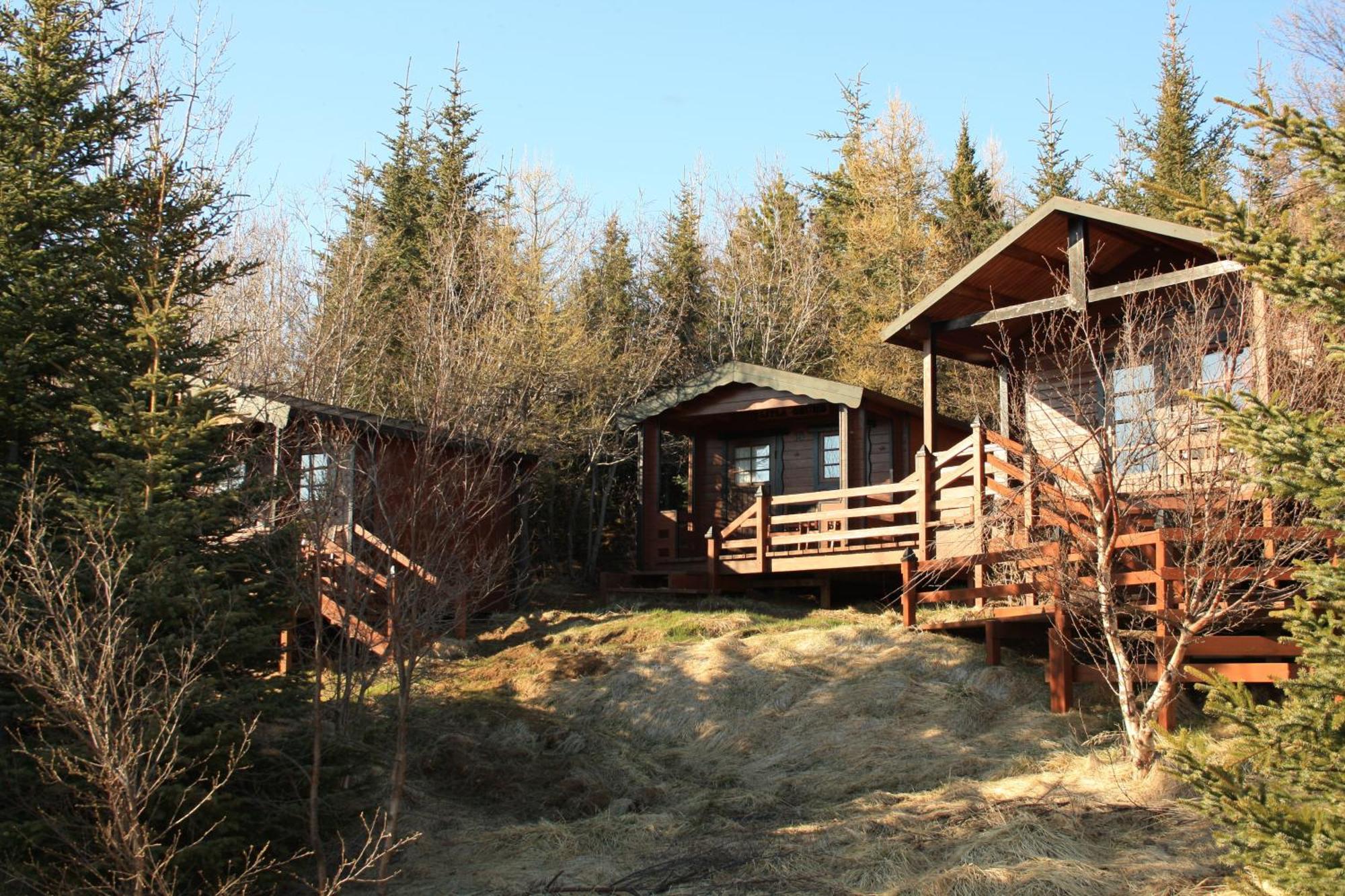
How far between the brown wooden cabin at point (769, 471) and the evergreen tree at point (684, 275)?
916cm

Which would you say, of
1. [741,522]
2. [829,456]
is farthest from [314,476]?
[829,456]

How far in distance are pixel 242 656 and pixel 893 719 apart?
691cm

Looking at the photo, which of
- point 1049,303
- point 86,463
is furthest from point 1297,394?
point 86,463

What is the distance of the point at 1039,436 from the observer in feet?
58.2

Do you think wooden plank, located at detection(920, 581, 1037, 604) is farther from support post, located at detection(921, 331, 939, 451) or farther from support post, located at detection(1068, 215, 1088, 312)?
support post, located at detection(1068, 215, 1088, 312)

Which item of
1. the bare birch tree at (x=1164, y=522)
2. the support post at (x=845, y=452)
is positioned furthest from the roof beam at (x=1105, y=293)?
the support post at (x=845, y=452)

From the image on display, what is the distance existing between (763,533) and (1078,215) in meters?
6.58

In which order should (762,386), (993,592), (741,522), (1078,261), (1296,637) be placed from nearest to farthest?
(1296,637) → (993,592) → (1078,261) → (741,522) → (762,386)

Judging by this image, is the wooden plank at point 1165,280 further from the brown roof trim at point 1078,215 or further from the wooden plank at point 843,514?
the wooden plank at point 843,514

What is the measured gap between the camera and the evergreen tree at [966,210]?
31.0m

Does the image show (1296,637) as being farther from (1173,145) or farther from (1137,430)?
(1173,145)

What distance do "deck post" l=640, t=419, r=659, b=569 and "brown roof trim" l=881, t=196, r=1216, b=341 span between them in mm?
5957

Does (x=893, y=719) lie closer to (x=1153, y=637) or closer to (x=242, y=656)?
(x=1153, y=637)

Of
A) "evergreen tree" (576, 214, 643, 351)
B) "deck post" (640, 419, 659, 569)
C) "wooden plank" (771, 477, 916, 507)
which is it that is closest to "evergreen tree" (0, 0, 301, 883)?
"wooden plank" (771, 477, 916, 507)
